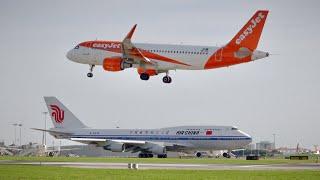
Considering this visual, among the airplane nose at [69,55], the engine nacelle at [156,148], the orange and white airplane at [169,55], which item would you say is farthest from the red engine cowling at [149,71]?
the engine nacelle at [156,148]

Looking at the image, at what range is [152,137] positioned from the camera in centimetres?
13388

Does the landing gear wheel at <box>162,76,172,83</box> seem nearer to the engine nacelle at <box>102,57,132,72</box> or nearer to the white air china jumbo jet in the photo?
the engine nacelle at <box>102,57,132,72</box>

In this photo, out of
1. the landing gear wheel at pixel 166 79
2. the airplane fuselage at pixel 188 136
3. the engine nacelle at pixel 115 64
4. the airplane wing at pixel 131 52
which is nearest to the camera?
the engine nacelle at pixel 115 64

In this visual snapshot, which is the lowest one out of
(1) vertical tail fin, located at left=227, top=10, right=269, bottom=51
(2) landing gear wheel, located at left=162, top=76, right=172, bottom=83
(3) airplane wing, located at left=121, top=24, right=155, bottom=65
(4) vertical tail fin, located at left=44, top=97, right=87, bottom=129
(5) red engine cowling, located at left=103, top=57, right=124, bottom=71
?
(4) vertical tail fin, located at left=44, top=97, right=87, bottom=129

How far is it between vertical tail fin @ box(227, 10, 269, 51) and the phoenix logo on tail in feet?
200

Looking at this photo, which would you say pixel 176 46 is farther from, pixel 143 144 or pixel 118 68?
pixel 143 144

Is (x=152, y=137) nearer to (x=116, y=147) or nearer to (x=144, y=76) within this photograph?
(x=116, y=147)

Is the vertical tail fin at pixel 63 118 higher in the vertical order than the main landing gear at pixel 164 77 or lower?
lower

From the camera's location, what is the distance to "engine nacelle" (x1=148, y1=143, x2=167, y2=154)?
127m

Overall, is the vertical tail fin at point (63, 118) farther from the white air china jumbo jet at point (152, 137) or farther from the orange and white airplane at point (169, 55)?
the orange and white airplane at point (169, 55)

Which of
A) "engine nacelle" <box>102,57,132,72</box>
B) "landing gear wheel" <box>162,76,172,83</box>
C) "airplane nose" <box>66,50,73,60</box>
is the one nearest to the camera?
"engine nacelle" <box>102,57,132,72</box>

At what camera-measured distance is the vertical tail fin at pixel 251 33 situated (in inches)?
3364

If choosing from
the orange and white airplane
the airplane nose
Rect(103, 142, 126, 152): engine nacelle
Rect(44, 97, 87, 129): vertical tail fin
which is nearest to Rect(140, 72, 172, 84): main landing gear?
the orange and white airplane

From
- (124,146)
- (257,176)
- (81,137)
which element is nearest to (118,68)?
(257,176)
